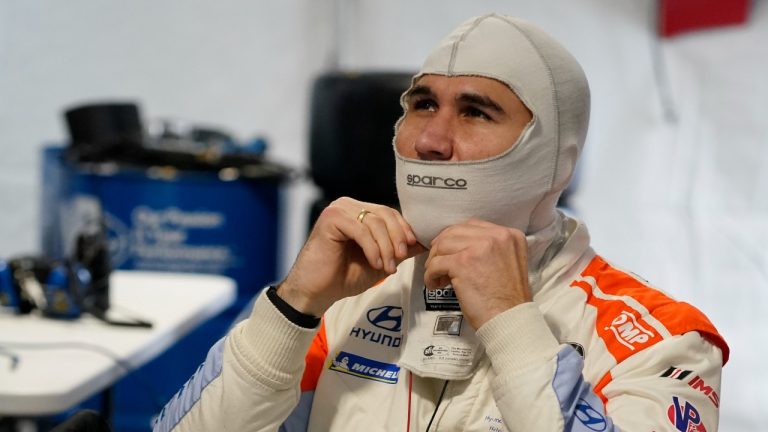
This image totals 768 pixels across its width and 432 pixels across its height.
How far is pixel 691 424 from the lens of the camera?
1.08 meters

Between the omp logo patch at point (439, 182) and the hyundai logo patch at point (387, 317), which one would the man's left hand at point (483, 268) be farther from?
the hyundai logo patch at point (387, 317)

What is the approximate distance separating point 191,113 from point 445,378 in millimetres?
3793

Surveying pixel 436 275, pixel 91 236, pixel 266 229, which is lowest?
pixel 266 229

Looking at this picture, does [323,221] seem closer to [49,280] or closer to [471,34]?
[471,34]

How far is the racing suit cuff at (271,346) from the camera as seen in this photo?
121 cm

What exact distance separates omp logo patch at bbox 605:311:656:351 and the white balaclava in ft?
0.49

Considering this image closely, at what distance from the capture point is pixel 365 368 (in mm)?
1284

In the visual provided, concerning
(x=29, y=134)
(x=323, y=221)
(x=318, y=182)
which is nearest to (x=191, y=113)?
(x=29, y=134)

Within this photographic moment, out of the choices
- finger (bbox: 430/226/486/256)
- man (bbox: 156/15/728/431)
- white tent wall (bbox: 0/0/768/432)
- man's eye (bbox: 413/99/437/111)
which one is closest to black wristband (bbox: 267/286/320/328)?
man (bbox: 156/15/728/431)

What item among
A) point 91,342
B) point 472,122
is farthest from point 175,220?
point 472,122

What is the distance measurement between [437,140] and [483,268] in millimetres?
206

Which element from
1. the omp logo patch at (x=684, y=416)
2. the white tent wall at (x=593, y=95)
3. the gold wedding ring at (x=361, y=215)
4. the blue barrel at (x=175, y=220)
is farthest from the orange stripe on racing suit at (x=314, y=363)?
the white tent wall at (x=593, y=95)

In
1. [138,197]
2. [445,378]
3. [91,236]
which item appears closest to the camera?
[445,378]

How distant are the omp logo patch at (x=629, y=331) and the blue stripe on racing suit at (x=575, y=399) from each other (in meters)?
0.13
